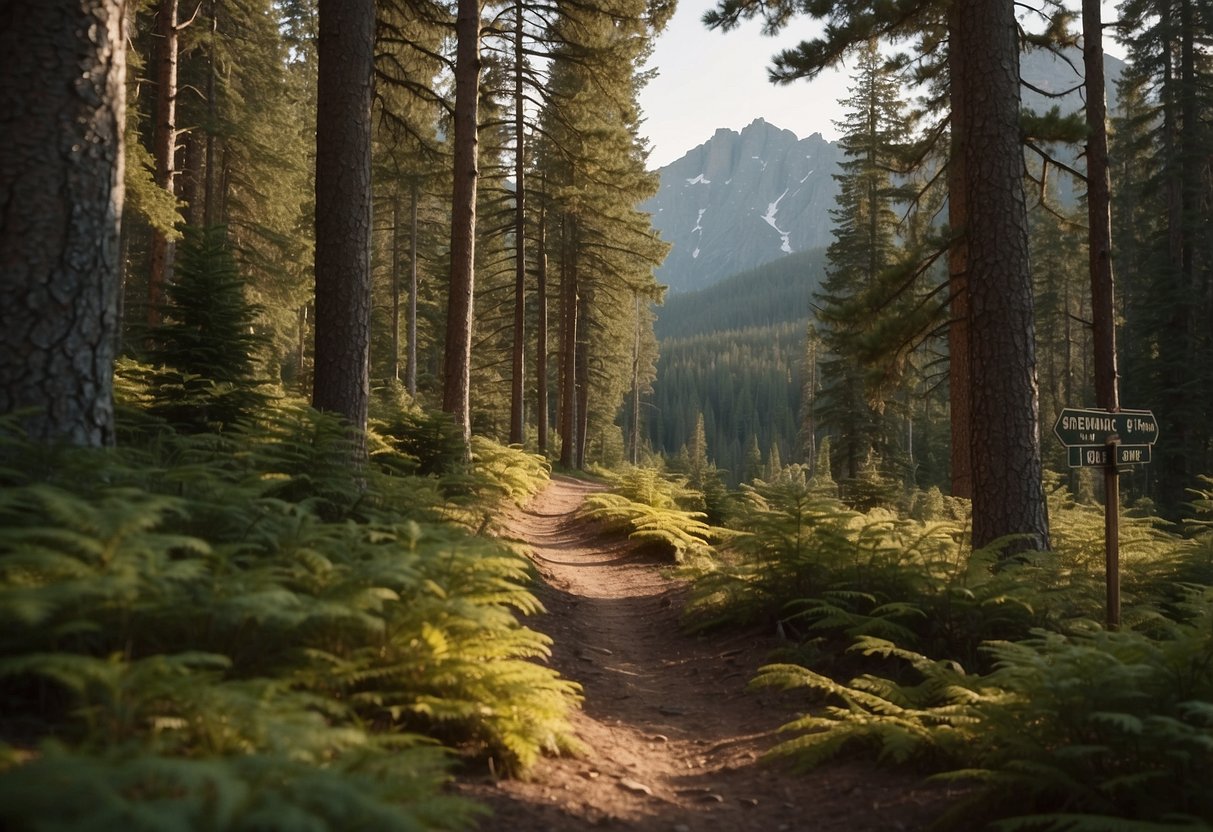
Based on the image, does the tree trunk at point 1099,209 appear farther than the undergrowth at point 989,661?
Yes

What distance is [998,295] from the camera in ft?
22.9

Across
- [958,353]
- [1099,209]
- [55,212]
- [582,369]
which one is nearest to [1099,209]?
[1099,209]

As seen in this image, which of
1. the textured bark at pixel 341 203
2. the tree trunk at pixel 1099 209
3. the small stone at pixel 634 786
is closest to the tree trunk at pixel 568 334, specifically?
the tree trunk at pixel 1099 209

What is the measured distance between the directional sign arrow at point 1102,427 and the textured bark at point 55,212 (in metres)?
6.62

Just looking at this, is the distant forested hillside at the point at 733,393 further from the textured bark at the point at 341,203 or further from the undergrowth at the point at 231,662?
the undergrowth at the point at 231,662

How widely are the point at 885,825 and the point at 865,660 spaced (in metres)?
2.47

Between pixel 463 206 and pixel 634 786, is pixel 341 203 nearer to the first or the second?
pixel 463 206

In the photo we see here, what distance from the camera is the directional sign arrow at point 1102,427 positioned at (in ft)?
19.7

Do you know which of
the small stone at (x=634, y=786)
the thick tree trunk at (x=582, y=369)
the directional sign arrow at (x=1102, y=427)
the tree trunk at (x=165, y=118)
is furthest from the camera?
the thick tree trunk at (x=582, y=369)

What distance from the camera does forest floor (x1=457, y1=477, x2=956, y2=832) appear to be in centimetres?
373

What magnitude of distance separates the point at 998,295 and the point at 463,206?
8.14m

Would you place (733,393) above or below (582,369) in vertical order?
above

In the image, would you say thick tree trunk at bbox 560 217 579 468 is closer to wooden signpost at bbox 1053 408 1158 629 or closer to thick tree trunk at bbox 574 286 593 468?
thick tree trunk at bbox 574 286 593 468

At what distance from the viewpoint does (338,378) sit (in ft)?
24.6
